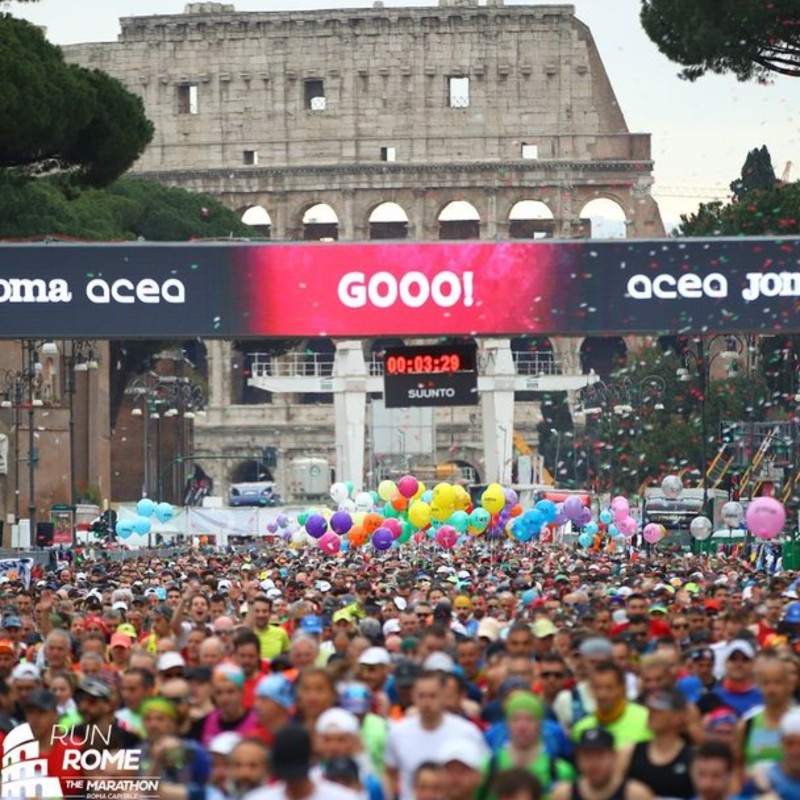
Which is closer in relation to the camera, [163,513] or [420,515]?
[420,515]

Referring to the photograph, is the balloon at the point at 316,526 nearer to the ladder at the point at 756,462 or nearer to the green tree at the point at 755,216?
the green tree at the point at 755,216

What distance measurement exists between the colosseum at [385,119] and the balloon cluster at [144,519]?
78864 millimetres

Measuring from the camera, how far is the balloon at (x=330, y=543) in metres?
48.4

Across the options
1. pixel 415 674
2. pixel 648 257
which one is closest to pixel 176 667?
pixel 415 674

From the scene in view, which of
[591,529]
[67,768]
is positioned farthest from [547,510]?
[67,768]

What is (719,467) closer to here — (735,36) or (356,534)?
(356,534)

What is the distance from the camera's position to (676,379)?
305 feet

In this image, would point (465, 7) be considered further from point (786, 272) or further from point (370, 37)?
point (786, 272)

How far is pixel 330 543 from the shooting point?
48469 millimetres

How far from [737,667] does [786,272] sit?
19223mm

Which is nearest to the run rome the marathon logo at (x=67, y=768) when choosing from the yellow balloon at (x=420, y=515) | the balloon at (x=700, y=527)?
the yellow balloon at (x=420, y=515)

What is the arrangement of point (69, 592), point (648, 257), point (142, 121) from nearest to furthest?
point (69, 592) → point (648, 257) → point (142, 121)

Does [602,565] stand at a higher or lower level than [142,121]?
lower

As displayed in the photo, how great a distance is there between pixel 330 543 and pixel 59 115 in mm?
8647
